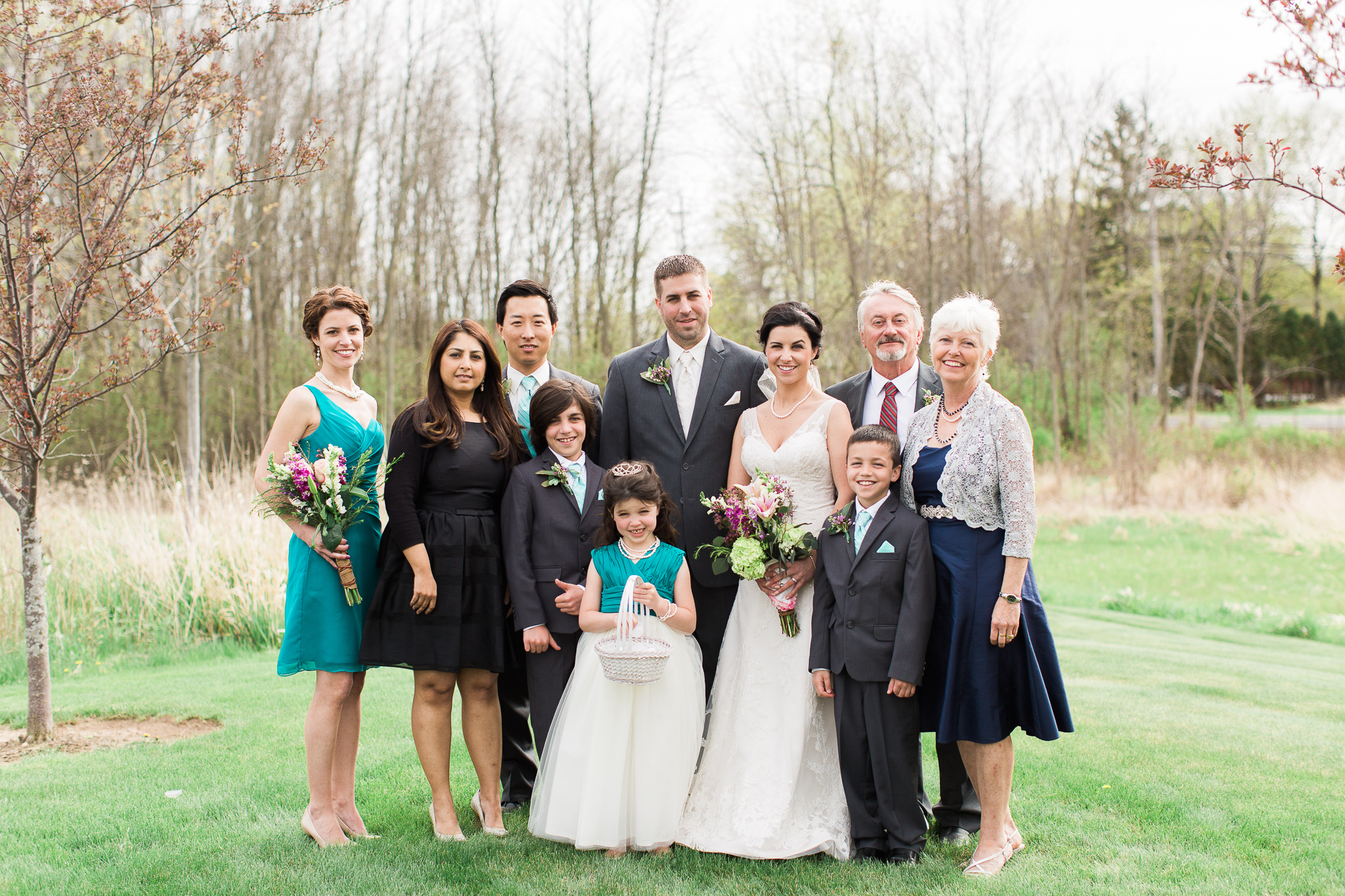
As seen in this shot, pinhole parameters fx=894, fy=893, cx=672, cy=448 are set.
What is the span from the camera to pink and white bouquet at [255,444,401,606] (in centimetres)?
370

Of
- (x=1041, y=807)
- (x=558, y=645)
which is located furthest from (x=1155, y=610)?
(x=558, y=645)

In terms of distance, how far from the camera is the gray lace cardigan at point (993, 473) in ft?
11.9

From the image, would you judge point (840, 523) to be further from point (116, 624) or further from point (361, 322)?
point (116, 624)

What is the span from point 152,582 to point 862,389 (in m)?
7.32

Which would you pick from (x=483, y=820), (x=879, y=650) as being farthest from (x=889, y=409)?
(x=483, y=820)

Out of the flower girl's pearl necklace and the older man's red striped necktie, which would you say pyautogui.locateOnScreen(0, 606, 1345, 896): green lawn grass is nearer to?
the flower girl's pearl necklace

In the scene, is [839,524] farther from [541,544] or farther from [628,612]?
[541,544]

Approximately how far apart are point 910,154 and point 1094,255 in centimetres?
1668

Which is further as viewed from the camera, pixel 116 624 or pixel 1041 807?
pixel 116 624

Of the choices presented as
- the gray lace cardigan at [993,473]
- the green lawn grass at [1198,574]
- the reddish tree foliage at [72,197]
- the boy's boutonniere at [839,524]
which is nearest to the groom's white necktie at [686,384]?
the boy's boutonniere at [839,524]

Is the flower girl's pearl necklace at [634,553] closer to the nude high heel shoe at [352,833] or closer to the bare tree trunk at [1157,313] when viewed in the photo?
the nude high heel shoe at [352,833]

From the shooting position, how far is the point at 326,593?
3.98 metres

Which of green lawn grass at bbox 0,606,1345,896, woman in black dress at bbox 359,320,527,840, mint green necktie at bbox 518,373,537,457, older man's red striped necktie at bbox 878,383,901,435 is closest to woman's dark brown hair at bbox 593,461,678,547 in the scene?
woman in black dress at bbox 359,320,527,840

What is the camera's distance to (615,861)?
3.72m
